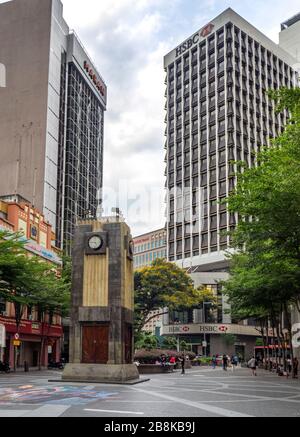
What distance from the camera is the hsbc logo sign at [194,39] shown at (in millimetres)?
100250

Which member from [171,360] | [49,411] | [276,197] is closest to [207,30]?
[171,360]

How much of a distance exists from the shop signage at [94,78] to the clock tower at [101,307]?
2935 inches

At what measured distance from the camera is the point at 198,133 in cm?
9862

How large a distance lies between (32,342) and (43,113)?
38.1 meters

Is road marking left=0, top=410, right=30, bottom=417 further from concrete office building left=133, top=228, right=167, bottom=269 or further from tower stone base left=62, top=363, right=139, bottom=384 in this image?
concrete office building left=133, top=228, right=167, bottom=269

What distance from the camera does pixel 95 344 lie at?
30500 millimetres

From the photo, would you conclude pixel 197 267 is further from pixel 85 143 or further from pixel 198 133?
pixel 85 143

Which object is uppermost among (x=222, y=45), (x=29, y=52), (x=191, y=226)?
(x=222, y=45)

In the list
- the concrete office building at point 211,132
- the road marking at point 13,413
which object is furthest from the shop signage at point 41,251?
the road marking at point 13,413

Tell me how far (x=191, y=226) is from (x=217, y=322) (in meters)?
18.2

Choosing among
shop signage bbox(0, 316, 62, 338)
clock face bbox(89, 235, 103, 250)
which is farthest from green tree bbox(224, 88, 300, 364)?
shop signage bbox(0, 316, 62, 338)

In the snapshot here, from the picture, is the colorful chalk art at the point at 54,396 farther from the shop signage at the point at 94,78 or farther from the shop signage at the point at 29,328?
the shop signage at the point at 94,78

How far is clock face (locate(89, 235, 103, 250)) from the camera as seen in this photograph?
31.5 meters
